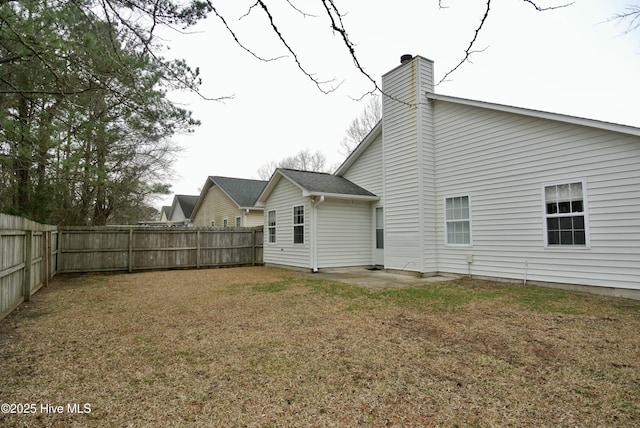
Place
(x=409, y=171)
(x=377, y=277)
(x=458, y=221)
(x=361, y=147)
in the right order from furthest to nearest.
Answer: (x=361, y=147)
(x=409, y=171)
(x=377, y=277)
(x=458, y=221)

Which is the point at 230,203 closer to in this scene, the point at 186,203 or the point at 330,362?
the point at 186,203

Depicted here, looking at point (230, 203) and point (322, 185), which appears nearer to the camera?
point (322, 185)

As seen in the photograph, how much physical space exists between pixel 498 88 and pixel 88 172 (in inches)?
480

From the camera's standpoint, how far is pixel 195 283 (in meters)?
9.76

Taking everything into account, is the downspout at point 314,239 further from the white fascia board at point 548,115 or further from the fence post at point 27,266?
the fence post at point 27,266

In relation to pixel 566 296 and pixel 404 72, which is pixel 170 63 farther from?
pixel 566 296

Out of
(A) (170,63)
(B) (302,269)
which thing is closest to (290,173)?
(B) (302,269)

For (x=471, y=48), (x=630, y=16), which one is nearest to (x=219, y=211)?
(x=630, y=16)

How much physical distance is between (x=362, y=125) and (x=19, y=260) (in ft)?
79.3

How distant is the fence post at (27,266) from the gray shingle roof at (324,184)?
6.94 m

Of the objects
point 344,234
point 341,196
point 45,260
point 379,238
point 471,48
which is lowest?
point 45,260

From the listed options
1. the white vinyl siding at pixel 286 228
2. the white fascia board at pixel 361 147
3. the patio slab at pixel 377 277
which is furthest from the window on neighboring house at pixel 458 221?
the white vinyl siding at pixel 286 228

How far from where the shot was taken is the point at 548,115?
766 cm

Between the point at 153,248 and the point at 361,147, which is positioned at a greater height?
the point at 361,147
